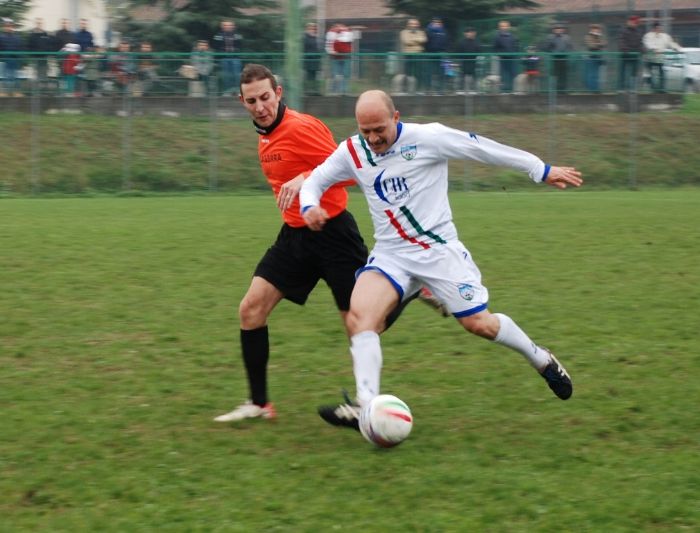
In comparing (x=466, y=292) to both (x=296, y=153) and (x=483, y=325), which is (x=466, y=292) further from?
(x=296, y=153)

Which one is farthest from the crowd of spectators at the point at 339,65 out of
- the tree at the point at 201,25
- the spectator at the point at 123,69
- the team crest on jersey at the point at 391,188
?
the team crest on jersey at the point at 391,188

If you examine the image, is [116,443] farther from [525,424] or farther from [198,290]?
[198,290]

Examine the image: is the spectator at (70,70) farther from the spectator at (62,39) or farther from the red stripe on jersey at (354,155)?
the red stripe on jersey at (354,155)

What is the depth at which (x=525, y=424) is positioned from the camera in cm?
602

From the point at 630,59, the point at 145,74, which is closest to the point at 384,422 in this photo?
the point at 145,74

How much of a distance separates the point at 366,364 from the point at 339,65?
18.8 metres

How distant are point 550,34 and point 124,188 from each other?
11.1m

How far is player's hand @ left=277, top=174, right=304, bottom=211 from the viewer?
6.02 meters

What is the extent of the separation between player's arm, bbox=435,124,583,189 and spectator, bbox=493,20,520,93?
18.2m

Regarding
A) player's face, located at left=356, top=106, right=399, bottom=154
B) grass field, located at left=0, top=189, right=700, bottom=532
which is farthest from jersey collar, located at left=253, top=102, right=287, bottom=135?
grass field, located at left=0, top=189, right=700, bottom=532

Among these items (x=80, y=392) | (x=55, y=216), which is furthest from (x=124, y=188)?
(x=80, y=392)

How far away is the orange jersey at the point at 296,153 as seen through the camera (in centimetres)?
630

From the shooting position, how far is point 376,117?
5.66 meters

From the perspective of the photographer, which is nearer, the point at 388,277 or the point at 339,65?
the point at 388,277
